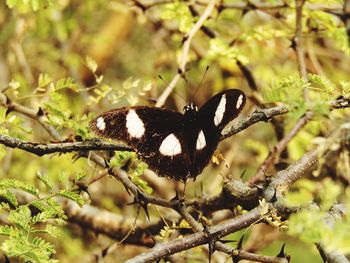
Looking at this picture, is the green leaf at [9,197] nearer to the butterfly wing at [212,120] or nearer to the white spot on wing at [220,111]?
the butterfly wing at [212,120]

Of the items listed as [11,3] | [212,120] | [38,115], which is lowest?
[38,115]

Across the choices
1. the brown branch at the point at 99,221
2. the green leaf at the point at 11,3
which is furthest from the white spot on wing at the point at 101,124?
the brown branch at the point at 99,221

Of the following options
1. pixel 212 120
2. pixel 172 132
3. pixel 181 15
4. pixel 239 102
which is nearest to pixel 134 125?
pixel 172 132

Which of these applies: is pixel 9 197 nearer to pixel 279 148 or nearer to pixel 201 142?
pixel 201 142

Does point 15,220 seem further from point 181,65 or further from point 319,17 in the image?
point 319,17

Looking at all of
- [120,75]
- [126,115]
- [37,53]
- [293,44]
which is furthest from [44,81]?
[120,75]
